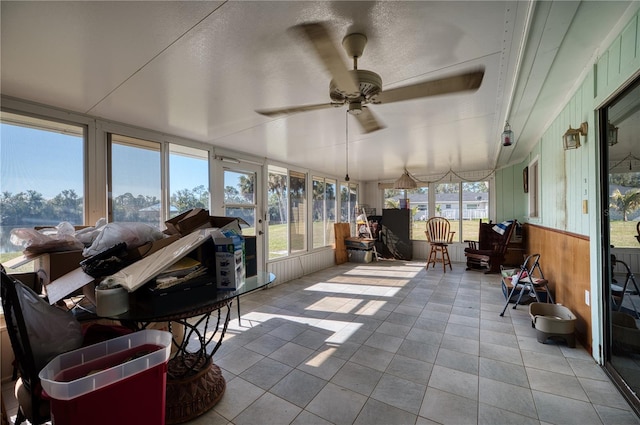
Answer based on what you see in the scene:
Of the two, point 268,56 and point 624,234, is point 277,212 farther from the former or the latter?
point 624,234

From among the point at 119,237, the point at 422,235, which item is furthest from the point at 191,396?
the point at 422,235

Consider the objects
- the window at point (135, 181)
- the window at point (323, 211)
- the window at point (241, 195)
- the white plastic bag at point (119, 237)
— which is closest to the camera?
the white plastic bag at point (119, 237)

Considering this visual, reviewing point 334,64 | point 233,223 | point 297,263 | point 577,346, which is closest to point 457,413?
point 577,346

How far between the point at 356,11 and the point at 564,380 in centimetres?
274

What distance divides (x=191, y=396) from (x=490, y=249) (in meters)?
5.64

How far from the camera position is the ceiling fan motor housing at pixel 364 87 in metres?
1.45

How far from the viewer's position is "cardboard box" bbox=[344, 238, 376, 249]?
6.36 m

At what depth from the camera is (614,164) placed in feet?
5.94

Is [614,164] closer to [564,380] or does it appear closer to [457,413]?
[564,380]

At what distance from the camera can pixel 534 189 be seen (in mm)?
4191

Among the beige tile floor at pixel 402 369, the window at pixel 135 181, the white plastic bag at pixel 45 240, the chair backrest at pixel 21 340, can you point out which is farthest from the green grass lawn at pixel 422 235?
the chair backrest at pixel 21 340

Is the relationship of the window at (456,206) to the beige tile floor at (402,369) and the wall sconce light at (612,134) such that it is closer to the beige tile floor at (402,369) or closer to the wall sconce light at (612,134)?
the beige tile floor at (402,369)

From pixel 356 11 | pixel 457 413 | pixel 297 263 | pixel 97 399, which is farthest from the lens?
pixel 297 263

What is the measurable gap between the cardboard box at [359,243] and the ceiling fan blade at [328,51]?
204 inches
